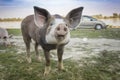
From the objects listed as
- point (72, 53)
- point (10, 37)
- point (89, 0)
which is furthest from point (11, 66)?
point (89, 0)

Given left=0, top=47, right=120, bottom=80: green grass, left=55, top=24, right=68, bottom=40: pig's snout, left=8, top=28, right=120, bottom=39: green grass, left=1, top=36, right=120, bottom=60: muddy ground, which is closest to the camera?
left=55, top=24, right=68, bottom=40: pig's snout

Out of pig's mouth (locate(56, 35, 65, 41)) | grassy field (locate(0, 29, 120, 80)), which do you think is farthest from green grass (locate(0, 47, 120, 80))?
pig's mouth (locate(56, 35, 65, 41))

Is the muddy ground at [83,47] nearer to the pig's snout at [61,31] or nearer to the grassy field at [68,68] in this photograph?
the grassy field at [68,68]

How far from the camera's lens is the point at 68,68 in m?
1.99

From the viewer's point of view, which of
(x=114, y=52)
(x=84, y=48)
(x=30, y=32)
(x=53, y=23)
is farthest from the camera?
(x=84, y=48)

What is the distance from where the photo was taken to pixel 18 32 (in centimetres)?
271

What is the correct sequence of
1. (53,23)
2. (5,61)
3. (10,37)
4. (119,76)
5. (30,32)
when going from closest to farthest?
(53,23) < (119,76) < (30,32) < (5,61) < (10,37)

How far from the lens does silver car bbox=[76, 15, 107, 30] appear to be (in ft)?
8.93

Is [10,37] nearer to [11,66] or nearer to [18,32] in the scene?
[18,32]

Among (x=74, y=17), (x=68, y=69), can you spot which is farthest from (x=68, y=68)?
(x=74, y=17)

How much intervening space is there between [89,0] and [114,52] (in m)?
0.58

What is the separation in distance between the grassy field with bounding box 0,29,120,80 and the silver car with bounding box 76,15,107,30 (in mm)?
395

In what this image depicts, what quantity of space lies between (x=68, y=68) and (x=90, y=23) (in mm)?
1199

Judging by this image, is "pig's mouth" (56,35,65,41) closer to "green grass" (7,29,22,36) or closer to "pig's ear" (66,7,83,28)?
"pig's ear" (66,7,83,28)
